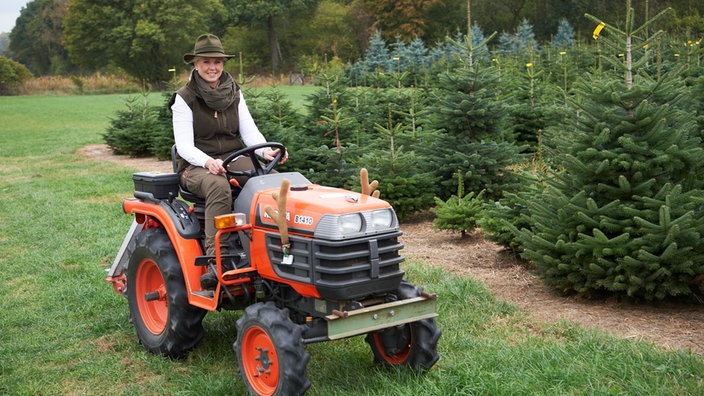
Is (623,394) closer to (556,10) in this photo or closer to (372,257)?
(372,257)

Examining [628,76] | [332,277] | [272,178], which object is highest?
[628,76]

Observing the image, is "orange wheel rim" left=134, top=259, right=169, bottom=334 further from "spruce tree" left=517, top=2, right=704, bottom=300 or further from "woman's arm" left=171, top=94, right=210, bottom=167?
"spruce tree" left=517, top=2, right=704, bottom=300

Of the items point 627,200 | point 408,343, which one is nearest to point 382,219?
point 408,343

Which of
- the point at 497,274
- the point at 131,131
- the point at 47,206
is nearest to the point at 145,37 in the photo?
the point at 131,131

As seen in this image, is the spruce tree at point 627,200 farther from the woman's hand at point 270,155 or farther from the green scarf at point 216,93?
the green scarf at point 216,93

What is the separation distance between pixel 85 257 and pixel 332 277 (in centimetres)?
507

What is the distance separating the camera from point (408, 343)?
474cm

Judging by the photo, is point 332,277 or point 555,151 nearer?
point 332,277

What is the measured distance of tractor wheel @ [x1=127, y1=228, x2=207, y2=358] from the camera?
16.9 ft

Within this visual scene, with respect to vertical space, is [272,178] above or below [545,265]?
above

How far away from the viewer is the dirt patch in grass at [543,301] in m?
5.34

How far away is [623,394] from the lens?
4156 millimetres

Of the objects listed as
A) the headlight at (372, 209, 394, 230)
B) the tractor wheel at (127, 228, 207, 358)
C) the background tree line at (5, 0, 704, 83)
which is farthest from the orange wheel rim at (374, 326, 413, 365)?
the background tree line at (5, 0, 704, 83)

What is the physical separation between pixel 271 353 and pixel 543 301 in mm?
2742
